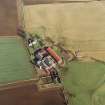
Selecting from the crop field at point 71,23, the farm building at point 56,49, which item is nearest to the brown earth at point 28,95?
the farm building at point 56,49

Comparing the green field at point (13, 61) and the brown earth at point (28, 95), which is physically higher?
the green field at point (13, 61)

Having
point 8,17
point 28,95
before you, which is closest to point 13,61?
point 28,95

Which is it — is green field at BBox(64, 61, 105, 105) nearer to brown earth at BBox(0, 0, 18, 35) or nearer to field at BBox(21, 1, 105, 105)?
field at BBox(21, 1, 105, 105)

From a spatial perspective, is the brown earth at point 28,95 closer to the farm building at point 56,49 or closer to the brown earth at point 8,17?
the farm building at point 56,49

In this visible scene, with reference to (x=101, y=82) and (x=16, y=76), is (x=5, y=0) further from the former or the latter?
(x=101, y=82)

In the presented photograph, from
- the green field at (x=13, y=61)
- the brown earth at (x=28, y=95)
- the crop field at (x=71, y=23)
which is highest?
the crop field at (x=71, y=23)
